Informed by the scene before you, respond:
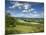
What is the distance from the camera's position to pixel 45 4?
1.62 meters

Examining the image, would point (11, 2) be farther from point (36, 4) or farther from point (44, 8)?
point (44, 8)

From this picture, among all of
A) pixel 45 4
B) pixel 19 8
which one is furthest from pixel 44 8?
pixel 19 8

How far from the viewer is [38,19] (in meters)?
1.59

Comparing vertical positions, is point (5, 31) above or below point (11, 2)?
below

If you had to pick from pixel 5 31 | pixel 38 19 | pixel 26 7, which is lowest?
pixel 5 31

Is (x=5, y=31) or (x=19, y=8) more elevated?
(x=19, y=8)
